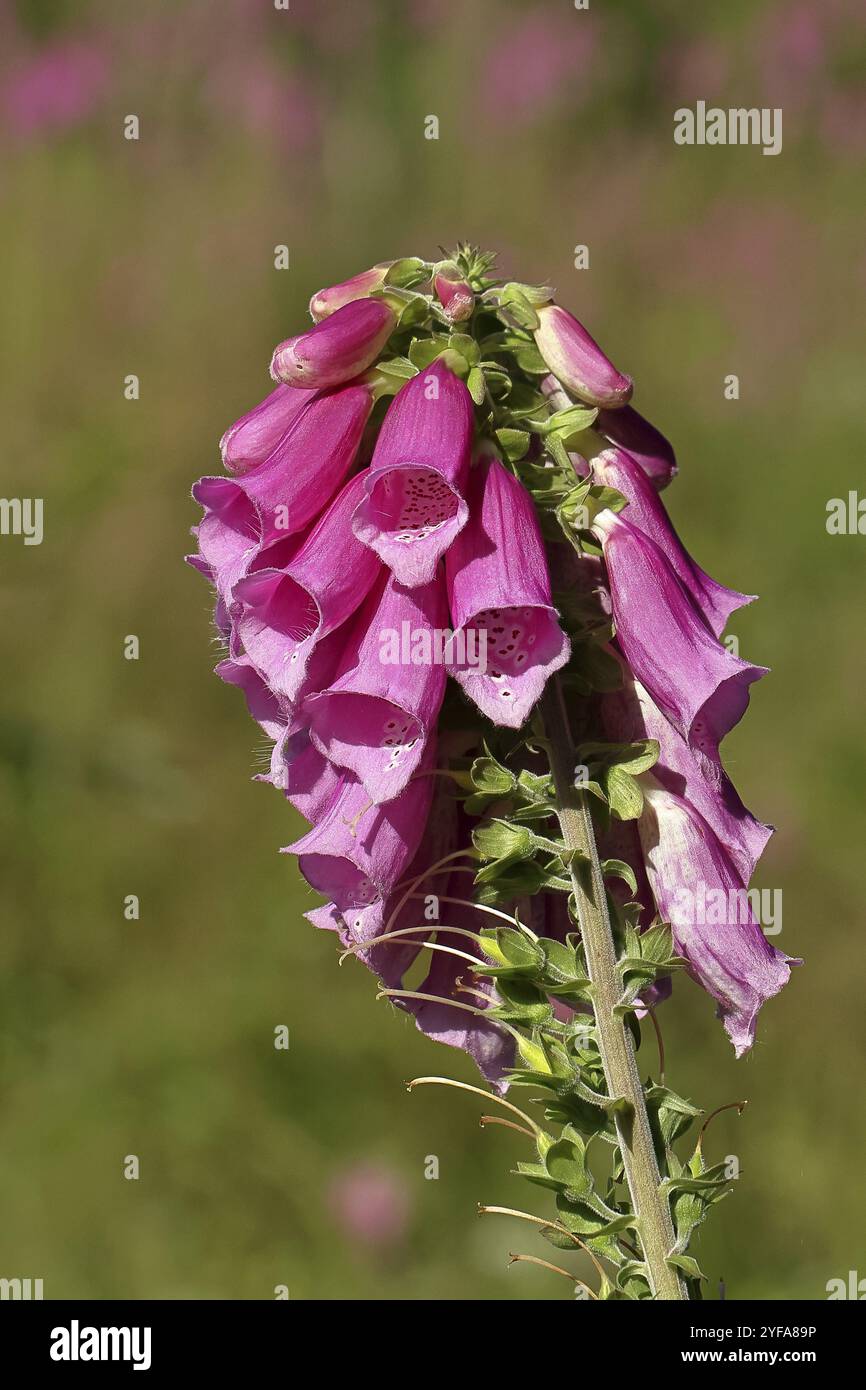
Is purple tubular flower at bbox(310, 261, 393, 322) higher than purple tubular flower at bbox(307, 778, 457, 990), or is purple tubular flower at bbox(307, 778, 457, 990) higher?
purple tubular flower at bbox(310, 261, 393, 322)

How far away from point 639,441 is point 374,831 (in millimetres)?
533

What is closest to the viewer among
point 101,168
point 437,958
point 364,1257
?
point 437,958

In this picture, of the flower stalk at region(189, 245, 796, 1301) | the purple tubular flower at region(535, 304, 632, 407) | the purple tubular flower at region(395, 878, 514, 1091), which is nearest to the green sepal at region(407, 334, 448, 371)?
the flower stalk at region(189, 245, 796, 1301)

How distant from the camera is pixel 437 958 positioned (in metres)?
1.61

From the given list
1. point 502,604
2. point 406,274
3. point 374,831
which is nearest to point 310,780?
point 374,831

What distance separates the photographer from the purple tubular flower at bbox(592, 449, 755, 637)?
1468 millimetres

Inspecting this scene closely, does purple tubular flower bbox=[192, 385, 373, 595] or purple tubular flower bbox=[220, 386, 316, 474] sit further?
purple tubular flower bbox=[220, 386, 316, 474]

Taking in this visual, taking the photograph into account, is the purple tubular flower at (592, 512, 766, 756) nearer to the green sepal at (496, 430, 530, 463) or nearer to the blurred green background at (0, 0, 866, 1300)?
the green sepal at (496, 430, 530, 463)

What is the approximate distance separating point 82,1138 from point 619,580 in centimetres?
288

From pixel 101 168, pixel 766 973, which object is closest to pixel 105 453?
pixel 101 168

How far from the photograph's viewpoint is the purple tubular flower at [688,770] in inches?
57.6

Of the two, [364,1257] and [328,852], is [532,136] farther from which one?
[328,852]

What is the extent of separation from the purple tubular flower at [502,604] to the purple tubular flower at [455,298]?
6.1 inches

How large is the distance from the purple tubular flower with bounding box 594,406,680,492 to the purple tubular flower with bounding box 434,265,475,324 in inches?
9.0
